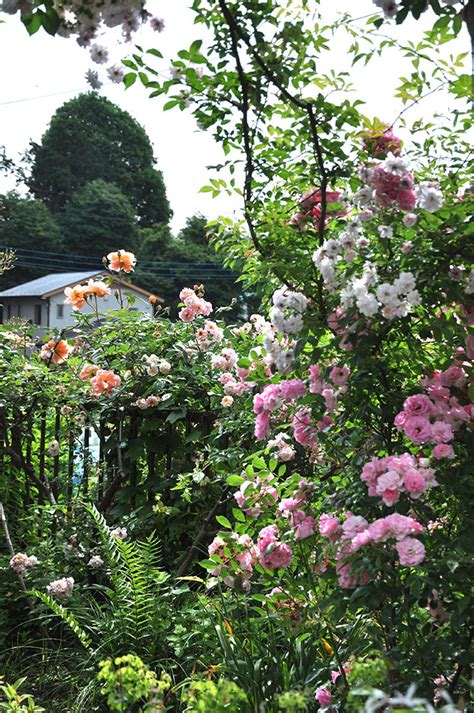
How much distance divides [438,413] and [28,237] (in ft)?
152

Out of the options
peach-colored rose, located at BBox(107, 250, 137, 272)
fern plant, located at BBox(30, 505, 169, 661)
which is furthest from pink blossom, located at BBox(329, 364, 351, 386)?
peach-colored rose, located at BBox(107, 250, 137, 272)

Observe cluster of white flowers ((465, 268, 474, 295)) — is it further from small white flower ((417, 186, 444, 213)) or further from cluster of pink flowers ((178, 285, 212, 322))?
cluster of pink flowers ((178, 285, 212, 322))

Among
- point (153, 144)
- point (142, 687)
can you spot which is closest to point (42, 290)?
point (153, 144)

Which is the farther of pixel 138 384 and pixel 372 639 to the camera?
pixel 138 384

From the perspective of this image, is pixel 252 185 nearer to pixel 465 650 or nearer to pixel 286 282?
pixel 286 282

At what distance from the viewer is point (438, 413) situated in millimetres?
1890

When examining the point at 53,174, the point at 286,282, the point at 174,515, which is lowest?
the point at 174,515

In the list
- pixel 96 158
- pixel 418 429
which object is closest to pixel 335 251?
pixel 418 429

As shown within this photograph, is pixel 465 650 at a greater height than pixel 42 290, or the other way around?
pixel 42 290

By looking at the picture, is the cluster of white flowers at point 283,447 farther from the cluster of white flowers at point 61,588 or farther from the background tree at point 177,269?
the background tree at point 177,269

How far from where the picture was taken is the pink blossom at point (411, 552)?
1.67m

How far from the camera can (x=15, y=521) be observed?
3.75m

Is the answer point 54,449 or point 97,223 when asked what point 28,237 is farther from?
point 54,449

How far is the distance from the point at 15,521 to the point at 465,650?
8.06ft
